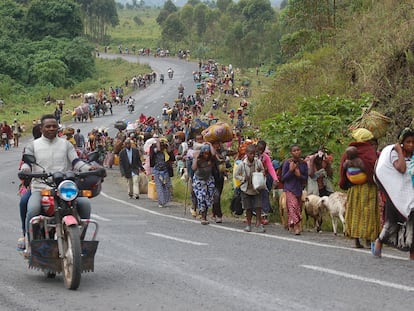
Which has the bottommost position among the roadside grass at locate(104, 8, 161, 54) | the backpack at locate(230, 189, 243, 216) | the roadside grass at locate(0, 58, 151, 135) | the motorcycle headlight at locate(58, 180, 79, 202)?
the roadside grass at locate(0, 58, 151, 135)

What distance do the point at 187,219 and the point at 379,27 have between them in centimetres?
1037

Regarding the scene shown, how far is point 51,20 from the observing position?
95.0 metres

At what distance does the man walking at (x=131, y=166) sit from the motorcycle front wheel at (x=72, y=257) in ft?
43.2

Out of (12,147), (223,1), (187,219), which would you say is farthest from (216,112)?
(223,1)

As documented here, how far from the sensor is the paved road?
763 cm

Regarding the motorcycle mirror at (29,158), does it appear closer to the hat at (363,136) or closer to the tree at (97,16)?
the hat at (363,136)

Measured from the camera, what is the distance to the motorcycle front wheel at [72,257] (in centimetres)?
809

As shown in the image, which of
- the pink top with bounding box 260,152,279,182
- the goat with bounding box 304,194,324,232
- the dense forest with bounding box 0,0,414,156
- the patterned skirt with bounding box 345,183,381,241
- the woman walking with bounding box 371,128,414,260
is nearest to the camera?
the woman walking with bounding box 371,128,414,260

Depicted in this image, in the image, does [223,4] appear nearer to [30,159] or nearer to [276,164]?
Result: [276,164]

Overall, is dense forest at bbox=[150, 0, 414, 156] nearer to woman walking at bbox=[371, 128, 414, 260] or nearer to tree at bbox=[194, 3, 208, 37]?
woman walking at bbox=[371, 128, 414, 260]

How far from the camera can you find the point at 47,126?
29.6ft

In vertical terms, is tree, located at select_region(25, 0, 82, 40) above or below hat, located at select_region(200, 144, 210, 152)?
above

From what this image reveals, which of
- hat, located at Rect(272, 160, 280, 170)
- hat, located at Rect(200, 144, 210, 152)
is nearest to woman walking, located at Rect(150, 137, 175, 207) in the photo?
hat, located at Rect(272, 160, 280, 170)

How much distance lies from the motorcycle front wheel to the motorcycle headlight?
302mm
